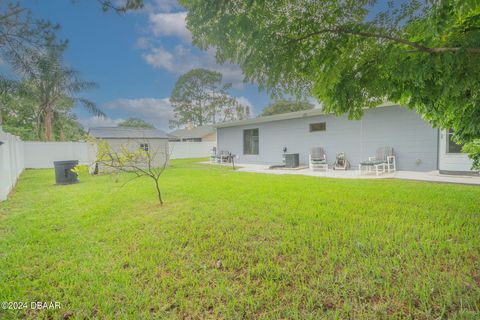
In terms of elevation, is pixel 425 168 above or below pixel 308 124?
below

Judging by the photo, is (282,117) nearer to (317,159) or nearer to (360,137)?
(317,159)

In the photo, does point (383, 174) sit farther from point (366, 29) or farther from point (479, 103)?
point (366, 29)

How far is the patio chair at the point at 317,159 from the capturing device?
10.1 m

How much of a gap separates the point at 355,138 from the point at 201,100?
2974 centimetres

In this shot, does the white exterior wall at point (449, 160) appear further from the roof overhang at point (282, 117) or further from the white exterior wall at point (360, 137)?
the roof overhang at point (282, 117)

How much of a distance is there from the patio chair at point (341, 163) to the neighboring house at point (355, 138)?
0.66ft

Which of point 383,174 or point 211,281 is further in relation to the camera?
point 383,174

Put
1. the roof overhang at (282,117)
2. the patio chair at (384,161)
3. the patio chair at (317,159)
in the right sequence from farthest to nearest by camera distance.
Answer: the roof overhang at (282,117) < the patio chair at (317,159) < the patio chair at (384,161)

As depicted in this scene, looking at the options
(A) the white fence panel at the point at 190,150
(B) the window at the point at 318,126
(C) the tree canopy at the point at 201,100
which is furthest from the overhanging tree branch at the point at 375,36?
(C) the tree canopy at the point at 201,100

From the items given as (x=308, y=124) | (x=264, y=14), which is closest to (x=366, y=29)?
(x=264, y=14)

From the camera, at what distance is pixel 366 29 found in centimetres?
248

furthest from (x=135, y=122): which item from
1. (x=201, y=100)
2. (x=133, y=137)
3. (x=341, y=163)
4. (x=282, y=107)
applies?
(x=341, y=163)

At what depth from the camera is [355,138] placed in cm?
990

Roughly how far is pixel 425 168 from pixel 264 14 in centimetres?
892
